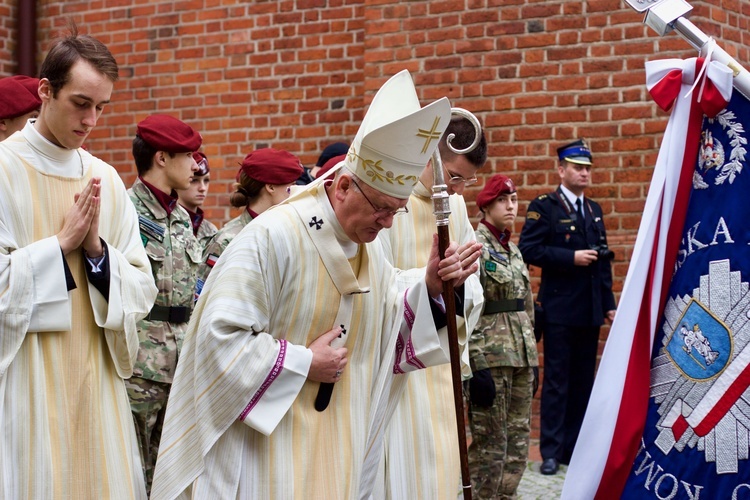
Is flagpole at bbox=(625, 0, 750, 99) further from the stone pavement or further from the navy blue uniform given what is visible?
the navy blue uniform

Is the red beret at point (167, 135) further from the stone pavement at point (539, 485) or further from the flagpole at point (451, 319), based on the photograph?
the stone pavement at point (539, 485)

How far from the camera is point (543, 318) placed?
7.73m

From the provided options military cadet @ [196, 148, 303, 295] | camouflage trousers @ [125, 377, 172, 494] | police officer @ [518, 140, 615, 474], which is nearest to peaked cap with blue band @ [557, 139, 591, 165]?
police officer @ [518, 140, 615, 474]

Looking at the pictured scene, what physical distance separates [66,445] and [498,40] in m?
5.25

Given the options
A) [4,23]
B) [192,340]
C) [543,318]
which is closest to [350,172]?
[192,340]

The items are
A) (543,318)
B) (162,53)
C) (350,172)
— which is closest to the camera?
(350,172)

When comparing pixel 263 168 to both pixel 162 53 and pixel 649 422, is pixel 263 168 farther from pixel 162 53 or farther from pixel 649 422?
pixel 162 53

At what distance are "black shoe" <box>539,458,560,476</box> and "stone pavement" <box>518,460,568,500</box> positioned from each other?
1.2 inches

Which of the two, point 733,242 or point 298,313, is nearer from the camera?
point 298,313

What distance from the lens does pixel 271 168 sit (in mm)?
5891

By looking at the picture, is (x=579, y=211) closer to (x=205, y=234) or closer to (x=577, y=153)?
(x=577, y=153)

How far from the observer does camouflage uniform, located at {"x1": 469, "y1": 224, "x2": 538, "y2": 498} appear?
20.5 feet

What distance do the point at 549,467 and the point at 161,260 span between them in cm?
345

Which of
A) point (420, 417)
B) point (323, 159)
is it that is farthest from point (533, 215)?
point (420, 417)
